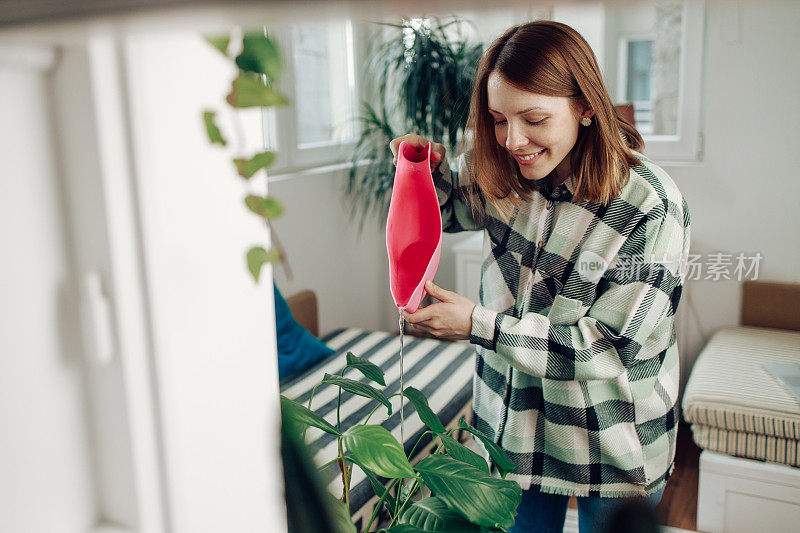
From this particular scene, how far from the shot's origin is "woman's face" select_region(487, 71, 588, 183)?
81 cm

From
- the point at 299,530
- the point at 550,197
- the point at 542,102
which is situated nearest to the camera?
the point at 299,530

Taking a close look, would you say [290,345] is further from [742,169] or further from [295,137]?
[742,169]

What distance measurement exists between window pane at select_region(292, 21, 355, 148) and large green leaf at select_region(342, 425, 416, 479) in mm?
2059

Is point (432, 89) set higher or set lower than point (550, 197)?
higher

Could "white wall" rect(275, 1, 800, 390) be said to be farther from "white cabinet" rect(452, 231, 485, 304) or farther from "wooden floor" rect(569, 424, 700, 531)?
"white cabinet" rect(452, 231, 485, 304)

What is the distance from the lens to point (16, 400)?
33cm

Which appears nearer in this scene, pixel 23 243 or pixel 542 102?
pixel 23 243

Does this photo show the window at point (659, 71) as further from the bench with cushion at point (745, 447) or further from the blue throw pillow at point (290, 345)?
the blue throw pillow at point (290, 345)

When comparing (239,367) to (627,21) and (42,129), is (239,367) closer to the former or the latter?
(42,129)

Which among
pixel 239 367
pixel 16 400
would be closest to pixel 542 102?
pixel 239 367

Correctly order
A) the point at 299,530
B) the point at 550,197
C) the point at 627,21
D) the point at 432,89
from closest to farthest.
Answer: the point at 299,530 < the point at 550,197 < the point at 432,89 < the point at 627,21

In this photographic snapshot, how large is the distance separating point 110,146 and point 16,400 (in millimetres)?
136

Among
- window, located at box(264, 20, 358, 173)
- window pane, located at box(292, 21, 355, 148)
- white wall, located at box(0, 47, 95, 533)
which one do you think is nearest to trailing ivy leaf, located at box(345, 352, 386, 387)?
white wall, located at box(0, 47, 95, 533)

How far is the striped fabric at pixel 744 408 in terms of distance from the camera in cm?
184
